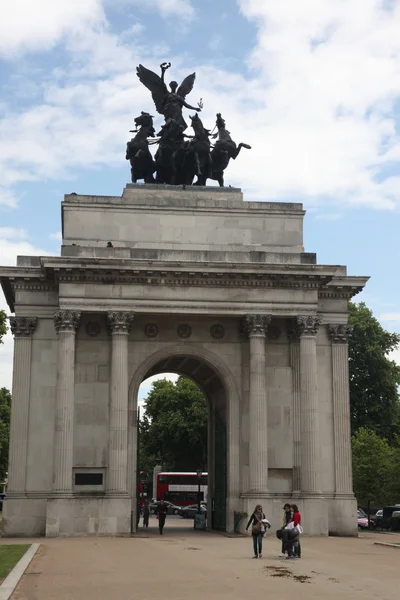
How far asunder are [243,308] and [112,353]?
6.33m

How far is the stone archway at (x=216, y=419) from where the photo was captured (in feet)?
138

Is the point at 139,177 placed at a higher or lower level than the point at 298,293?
higher

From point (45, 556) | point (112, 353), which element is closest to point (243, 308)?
point (112, 353)

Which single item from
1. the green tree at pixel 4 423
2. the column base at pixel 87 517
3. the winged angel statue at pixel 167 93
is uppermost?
the winged angel statue at pixel 167 93

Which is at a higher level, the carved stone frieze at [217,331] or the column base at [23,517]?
the carved stone frieze at [217,331]

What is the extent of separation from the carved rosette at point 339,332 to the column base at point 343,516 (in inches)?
294

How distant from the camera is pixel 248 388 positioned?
42625mm

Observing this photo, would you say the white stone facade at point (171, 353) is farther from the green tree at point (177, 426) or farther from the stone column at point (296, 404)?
the green tree at point (177, 426)

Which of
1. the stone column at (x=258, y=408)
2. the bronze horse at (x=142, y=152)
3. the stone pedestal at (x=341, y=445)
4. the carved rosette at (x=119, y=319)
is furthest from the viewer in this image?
the bronze horse at (x=142, y=152)

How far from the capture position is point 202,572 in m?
22.4

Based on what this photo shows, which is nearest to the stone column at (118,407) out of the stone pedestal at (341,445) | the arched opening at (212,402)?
the arched opening at (212,402)

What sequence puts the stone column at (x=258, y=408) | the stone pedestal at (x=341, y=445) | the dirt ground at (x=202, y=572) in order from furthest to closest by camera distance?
the stone pedestal at (x=341, y=445), the stone column at (x=258, y=408), the dirt ground at (x=202, y=572)

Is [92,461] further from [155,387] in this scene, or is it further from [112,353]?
[155,387]

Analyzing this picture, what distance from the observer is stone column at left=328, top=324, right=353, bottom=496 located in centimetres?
4288
